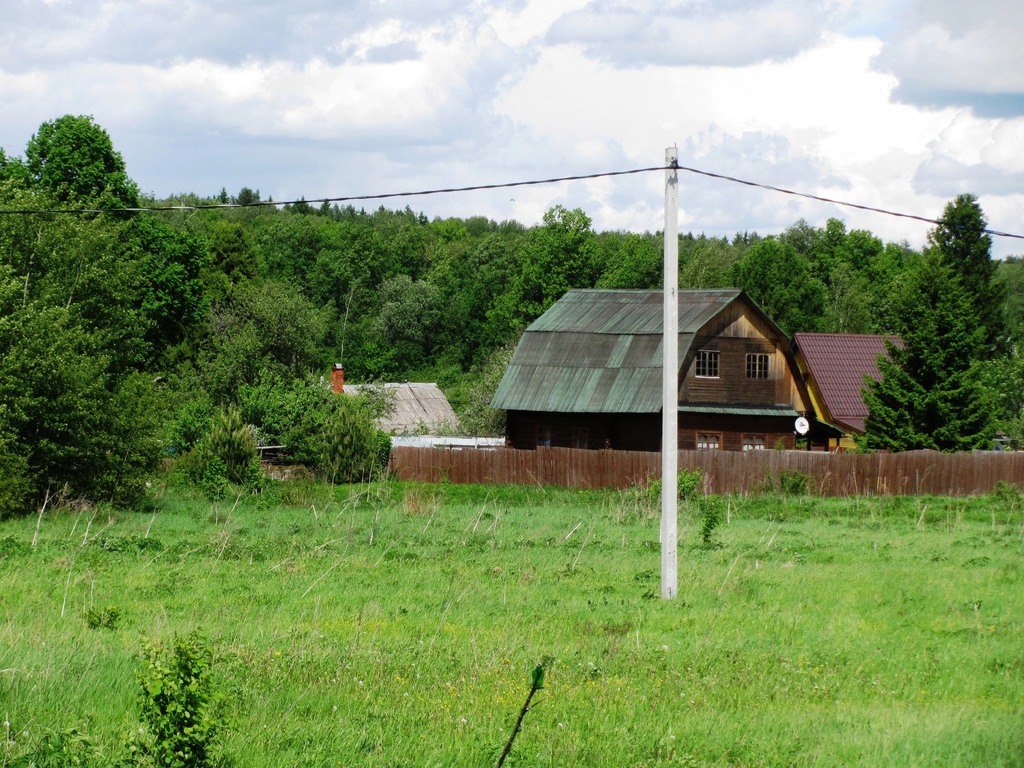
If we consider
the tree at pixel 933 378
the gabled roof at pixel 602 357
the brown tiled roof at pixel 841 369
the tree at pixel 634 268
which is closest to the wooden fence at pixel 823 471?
the tree at pixel 933 378

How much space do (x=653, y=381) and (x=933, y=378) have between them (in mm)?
9208

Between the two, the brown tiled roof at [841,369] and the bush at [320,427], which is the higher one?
the brown tiled roof at [841,369]

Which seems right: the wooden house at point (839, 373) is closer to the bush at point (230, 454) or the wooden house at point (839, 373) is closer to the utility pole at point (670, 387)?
the bush at point (230, 454)

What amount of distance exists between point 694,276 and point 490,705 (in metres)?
66.5

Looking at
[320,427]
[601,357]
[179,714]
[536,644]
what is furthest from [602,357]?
[179,714]

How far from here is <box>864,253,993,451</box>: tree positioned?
33.9m

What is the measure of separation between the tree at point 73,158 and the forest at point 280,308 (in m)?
0.07

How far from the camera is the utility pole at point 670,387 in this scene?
12914mm

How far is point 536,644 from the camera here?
1066 centimetres

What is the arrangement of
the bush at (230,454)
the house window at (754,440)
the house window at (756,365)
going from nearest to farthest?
the bush at (230,454) → the house window at (754,440) → the house window at (756,365)

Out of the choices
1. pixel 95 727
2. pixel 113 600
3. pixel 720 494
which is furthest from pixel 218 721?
pixel 720 494

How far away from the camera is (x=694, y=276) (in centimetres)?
7312

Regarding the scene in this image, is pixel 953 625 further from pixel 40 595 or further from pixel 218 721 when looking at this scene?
pixel 40 595

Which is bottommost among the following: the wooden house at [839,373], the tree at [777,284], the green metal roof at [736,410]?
the green metal roof at [736,410]
